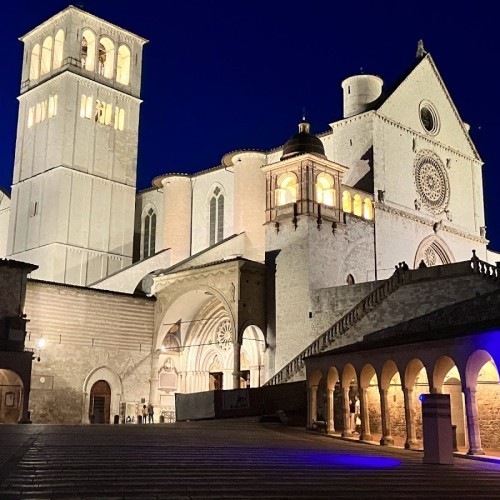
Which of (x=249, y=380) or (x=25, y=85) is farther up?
(x=25, y=85)

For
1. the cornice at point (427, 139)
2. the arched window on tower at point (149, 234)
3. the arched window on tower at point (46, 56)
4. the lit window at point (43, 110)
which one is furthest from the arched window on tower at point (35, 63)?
the cornice at point (427, 139)

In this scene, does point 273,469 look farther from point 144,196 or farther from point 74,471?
point 144,196

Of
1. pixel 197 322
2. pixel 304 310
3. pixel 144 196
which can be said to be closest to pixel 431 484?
pixel 304 310

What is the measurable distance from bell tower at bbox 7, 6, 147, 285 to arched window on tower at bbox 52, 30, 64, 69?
0.19ft

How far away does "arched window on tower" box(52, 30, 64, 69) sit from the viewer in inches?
1672

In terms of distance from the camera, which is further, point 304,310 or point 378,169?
point 378,169

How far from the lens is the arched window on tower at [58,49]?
1672 inches


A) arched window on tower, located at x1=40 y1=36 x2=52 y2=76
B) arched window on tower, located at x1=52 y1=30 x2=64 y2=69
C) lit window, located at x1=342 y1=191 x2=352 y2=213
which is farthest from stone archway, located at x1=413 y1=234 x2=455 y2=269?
arched window on tower, located at x1=40 y1=36 x2=52 y2=76

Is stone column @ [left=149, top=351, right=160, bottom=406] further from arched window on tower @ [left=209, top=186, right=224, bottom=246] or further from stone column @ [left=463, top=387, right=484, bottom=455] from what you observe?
stone column @ [left=463, top=387, right=484, bottom=455]

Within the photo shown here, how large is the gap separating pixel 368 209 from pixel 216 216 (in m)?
10.7

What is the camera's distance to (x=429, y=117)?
35625 millimetres

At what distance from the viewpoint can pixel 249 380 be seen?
32.0m

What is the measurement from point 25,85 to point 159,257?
15.3 metres

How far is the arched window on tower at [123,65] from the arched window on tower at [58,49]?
356cm
